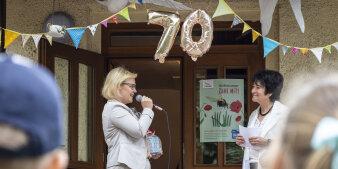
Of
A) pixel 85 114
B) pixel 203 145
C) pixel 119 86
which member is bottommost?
pixel 203 145

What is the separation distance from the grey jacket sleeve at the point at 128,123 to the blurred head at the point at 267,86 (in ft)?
3.23

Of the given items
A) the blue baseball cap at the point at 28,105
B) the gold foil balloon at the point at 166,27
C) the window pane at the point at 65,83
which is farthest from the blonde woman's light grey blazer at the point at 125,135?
the blue baseball cap at the point at 28,105

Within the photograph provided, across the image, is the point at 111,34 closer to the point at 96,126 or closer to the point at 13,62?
the point at 96,126

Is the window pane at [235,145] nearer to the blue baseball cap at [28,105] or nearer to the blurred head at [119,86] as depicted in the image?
the blurred head at [119,86]

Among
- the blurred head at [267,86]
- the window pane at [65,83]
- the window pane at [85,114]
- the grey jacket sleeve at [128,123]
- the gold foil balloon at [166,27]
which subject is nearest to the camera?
the grey jacket sleeve at [128,123]

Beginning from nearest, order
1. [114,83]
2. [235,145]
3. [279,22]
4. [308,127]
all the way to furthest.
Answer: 1. [308,127]
2. [114,83]
3. [279,22]
4. [235,145]

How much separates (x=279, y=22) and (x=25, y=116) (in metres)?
6.32

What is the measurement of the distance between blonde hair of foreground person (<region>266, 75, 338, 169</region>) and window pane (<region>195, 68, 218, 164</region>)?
6.52 metres

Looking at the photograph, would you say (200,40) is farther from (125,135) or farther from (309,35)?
(125,135)

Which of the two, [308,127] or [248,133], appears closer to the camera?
[308,127]

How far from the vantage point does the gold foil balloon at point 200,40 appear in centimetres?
604

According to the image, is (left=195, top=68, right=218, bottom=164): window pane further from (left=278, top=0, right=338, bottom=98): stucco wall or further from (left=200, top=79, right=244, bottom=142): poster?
(left=278, top=0, right=338, bottom=98): stucco wall

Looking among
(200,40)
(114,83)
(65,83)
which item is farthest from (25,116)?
(65,83)

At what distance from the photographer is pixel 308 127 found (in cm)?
93
